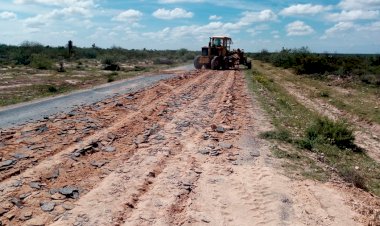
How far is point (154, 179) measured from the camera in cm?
676

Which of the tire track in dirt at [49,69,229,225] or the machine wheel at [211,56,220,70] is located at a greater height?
the machine wheel at [211,56,220,70]

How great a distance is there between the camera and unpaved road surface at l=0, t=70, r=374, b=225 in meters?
5.46

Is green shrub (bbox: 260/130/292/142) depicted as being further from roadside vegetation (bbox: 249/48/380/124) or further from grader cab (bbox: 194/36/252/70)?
grader cab (bbox: 194/36/252/70)

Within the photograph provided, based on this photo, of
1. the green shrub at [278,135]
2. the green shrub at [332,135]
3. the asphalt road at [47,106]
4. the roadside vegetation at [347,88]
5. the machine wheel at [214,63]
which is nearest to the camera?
the green shrub at [278,135]

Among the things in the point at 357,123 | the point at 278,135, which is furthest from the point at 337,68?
the point at 278,135

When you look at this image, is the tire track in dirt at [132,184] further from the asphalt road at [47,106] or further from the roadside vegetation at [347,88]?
the roadside vegetation at [347,88]

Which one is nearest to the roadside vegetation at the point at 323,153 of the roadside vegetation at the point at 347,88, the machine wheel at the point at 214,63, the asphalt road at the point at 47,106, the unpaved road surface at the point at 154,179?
the unpaved road surface at the point at 154,179

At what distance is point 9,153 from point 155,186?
3365 millimetres

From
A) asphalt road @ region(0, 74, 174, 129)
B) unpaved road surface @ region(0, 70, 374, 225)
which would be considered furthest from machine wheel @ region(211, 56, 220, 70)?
unpaved road surface @ region(0, 70, 374, 225)

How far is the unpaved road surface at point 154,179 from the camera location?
5.46 metres

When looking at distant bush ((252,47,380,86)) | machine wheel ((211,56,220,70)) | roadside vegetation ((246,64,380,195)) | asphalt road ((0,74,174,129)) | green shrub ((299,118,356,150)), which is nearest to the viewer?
roadside vegetation ((246,64,380,195))

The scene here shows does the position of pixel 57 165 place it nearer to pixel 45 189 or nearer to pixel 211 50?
pixel 45 189

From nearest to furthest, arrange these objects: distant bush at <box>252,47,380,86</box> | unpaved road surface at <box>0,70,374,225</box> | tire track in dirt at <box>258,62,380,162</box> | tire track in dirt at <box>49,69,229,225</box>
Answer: tire track in dirt at <box>49,69,229,225</box>
unpaved road surface at <box>0,70,374,225</box>
tire track in dirt at <box>258,62,380,162</box>
distant bush at <box>252,47,380,86</box>

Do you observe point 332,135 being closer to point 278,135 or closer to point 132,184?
point 278,135
